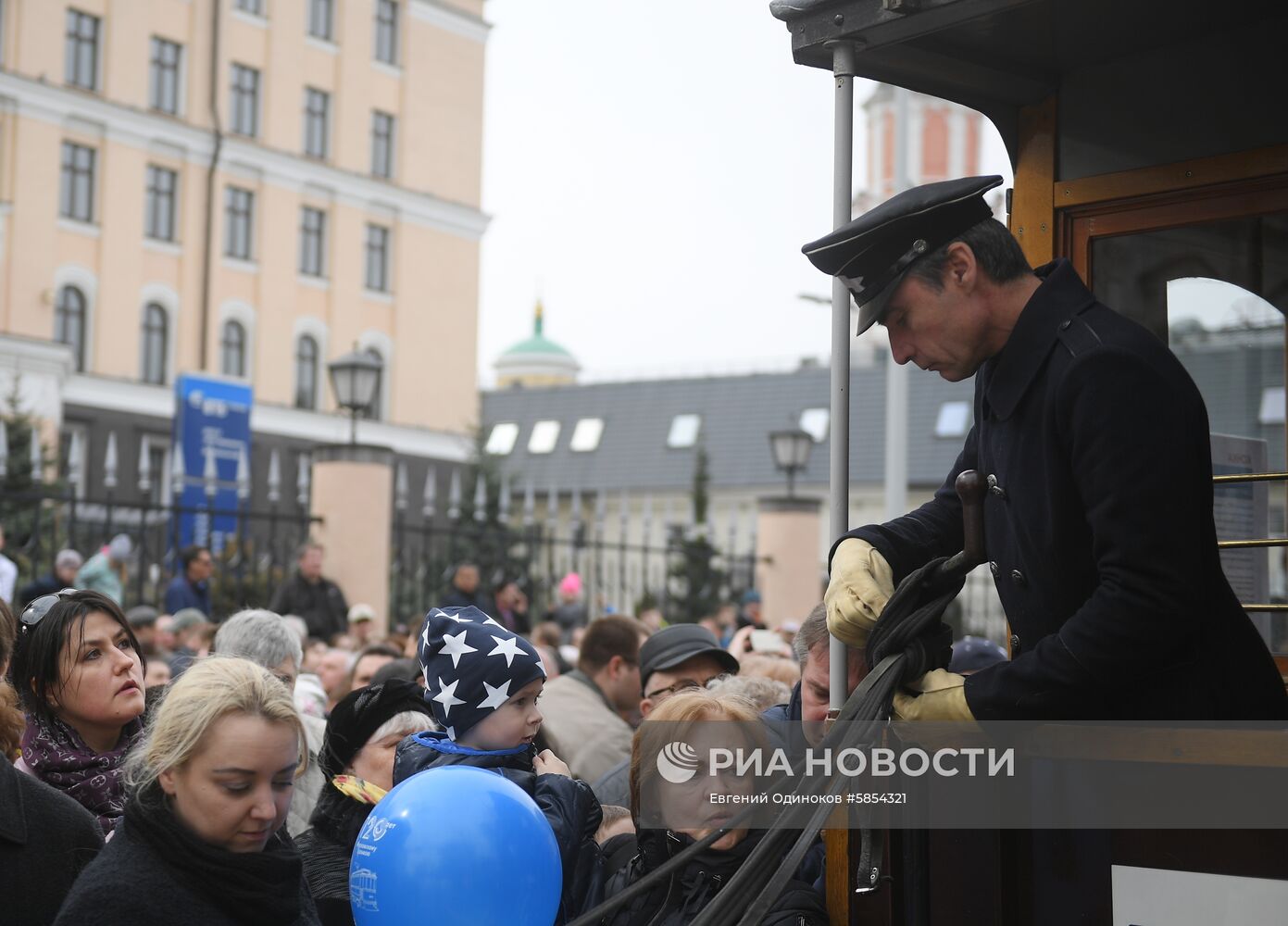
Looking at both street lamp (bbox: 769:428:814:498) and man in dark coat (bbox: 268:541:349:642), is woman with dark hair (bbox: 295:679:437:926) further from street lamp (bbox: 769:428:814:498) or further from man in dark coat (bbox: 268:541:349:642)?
street lamp (bbox: 769:428:814:498)

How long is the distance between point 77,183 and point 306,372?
6.97 meters

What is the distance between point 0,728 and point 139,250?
3223cm

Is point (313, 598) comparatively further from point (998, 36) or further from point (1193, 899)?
point (1193, 899)

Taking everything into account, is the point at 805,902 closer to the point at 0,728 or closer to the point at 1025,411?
the point at 1025,411

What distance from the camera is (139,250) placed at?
113 feet

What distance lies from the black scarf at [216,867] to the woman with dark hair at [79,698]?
108 centimetres

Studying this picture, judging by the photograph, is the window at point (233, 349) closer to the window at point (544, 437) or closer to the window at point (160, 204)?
the window at point (160, 204)

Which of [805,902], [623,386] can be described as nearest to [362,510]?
[805,902]

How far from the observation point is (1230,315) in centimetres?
459

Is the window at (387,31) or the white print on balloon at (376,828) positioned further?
the window at (387,31)

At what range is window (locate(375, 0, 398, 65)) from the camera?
38.9 m

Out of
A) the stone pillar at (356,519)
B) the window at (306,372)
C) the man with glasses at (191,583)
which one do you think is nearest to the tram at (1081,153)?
the man with glasses at (191,583)

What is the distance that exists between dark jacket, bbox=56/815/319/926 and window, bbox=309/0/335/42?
36.4 metres

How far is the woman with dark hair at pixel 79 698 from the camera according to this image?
13.6 feet
